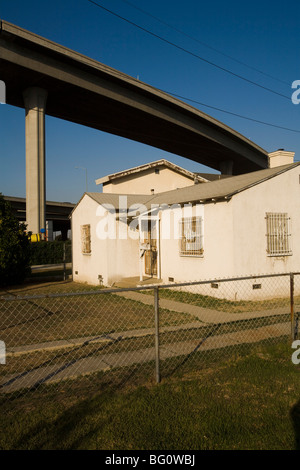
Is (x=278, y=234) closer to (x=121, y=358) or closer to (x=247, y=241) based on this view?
(x=247, y=241)

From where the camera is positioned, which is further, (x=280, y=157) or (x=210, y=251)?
A: (x=280, y=157)

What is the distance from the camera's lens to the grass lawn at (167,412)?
11.0ft

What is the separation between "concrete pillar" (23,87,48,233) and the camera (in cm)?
2950

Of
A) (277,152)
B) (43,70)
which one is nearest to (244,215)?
(277,152)

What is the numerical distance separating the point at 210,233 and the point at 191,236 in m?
1.00

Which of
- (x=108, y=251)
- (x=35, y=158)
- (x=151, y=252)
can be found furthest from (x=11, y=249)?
(x=35, y=158)

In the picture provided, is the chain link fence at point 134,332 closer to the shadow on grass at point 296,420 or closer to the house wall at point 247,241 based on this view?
the house wall at point 247,241

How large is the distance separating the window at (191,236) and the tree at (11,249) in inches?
303

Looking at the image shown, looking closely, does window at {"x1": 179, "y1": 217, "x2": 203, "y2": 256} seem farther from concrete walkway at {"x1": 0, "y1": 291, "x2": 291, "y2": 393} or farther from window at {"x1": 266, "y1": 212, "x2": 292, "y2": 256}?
concrete walkway at {"x1": 0, "y1": 291, "x2": 291, "y2": 393}

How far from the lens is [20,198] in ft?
164

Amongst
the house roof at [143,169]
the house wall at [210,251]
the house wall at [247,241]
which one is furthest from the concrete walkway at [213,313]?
the house roof at [143,169]

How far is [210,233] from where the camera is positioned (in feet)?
38.4

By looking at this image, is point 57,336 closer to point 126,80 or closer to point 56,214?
point 126,80

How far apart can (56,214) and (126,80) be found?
3218 centimetres
